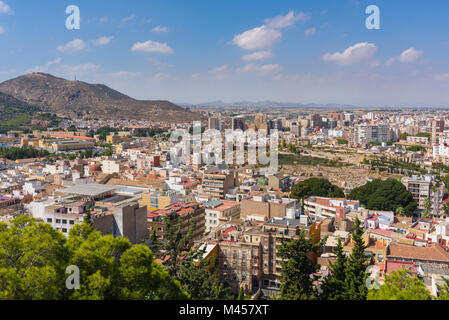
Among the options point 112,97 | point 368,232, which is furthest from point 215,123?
point 112,97

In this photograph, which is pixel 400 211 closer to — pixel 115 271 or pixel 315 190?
pixel 315 190

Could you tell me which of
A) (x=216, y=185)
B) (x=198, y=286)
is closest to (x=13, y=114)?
(x=216, y=185)

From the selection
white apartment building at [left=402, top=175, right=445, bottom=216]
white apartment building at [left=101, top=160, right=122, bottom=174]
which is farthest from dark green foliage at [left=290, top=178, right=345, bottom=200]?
white apartment building at [left=101, top=160, right=122, bottom=174]

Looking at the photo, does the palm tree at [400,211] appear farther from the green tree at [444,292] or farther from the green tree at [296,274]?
the green tree at [296,274]

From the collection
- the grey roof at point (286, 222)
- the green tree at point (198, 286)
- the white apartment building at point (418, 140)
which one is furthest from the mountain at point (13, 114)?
the green tree at point (198, 286)

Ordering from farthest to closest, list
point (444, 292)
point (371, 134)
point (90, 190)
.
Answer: point (371, 134) < point (90, 190) < point (444, 292)
